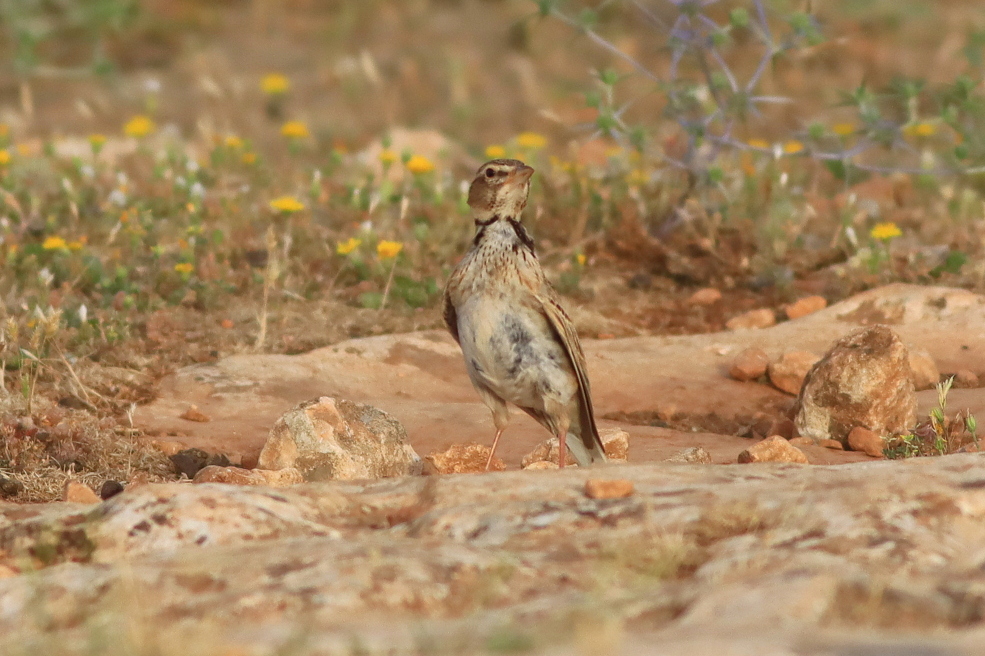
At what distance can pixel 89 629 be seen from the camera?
9.36ft

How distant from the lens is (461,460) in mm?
5355

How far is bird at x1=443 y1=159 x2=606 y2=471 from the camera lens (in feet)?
16.6

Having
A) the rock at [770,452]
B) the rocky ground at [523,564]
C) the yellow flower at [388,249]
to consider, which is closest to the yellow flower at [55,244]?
the yellow flower at [388,249]

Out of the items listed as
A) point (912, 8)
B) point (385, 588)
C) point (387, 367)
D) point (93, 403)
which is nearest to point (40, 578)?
point (385, 588)

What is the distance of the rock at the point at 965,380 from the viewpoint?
21.4ft

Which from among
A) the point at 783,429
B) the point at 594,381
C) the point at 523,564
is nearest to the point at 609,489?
the point at 523,564

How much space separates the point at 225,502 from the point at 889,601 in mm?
1631

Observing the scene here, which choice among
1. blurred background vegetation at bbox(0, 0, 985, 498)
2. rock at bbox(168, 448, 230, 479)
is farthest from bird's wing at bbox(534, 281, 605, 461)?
blurred background vegetation at bbox(0, 0, 985, 498)

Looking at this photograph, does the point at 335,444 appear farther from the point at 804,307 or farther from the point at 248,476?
the point at 804,307

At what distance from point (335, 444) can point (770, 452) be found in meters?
1.54

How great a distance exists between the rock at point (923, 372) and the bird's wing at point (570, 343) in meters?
1.98

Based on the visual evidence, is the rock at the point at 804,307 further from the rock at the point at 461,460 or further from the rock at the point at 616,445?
the rock at the point at 461,460

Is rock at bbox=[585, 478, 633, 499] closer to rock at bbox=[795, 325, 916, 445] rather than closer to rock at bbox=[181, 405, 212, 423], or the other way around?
rock at bbox=[795, 325, 916, 445]

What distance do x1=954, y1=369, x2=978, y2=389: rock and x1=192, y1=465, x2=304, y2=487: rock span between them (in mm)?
3209
